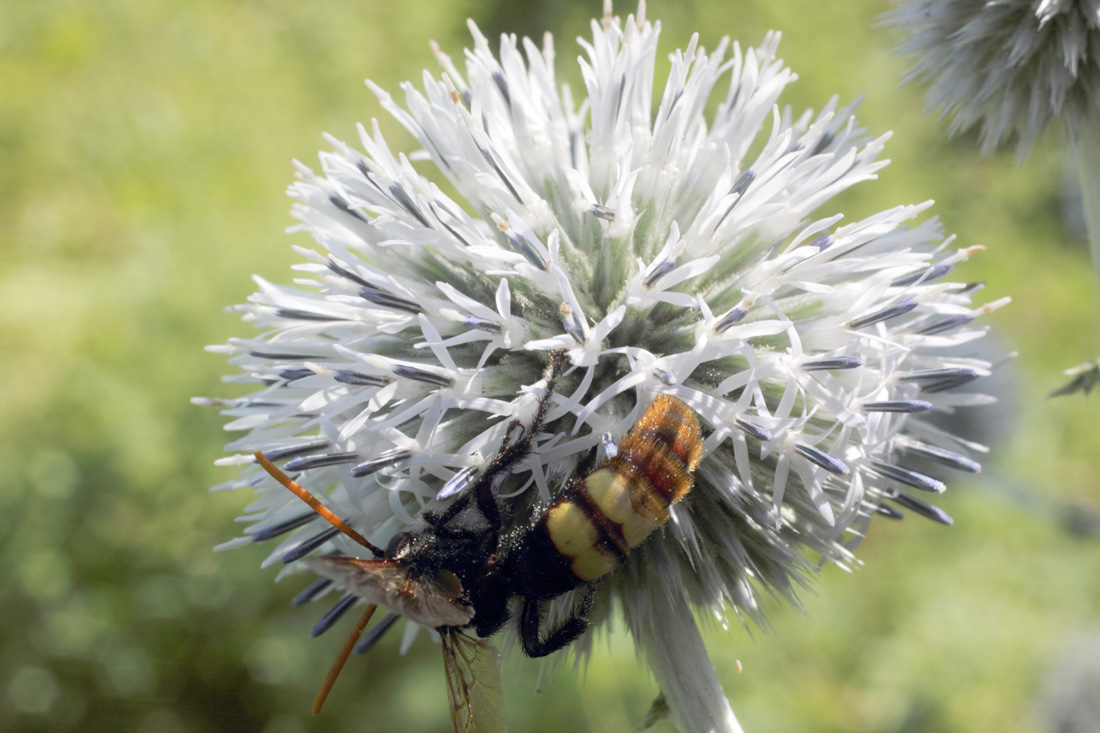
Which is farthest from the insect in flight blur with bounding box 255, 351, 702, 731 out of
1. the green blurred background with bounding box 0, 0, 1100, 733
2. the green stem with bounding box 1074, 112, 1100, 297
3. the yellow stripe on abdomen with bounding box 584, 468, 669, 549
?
the green stem with bounding box 1074, 112, 1100, 297

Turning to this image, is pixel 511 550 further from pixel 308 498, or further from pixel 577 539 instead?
pixel 308 498

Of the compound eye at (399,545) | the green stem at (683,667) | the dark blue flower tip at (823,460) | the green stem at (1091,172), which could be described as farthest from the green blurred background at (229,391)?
the dark blue flower tip at (823,460)

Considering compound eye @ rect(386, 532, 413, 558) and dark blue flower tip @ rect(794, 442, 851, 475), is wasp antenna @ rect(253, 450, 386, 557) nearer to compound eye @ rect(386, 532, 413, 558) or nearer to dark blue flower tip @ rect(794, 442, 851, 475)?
compound eye @ rect(386, 532, 413, 558)

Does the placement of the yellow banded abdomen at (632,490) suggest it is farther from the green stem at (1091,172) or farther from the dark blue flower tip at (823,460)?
the green stem at (1091,172)

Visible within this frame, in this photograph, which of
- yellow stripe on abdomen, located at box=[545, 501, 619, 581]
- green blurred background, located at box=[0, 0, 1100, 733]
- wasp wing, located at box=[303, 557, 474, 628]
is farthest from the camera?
green blurred background, located at box=[0, 0, 1100, 733]

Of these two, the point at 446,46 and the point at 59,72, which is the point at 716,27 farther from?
the point at 59,72

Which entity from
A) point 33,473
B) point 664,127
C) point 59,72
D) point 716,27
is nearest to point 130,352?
point 33,473

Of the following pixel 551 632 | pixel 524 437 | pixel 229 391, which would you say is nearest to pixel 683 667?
pixel 551 632
